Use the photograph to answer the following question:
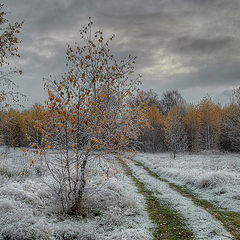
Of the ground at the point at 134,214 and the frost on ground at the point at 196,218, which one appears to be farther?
the frost on ground at the point at 196,218

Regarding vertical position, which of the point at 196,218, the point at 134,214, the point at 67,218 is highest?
the point at 67,218

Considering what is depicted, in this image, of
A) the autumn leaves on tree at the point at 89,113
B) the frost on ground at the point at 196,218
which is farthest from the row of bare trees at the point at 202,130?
the autumn leaves on tree at the point at 89,113

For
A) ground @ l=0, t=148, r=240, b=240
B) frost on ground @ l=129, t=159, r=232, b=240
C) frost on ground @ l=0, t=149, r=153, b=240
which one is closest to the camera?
frost on ground @ l=0, t=149, r=153, b=240

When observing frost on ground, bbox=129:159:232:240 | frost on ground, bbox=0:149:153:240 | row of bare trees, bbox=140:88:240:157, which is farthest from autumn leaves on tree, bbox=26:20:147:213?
row of bare trees, bbox=140:88:240:157

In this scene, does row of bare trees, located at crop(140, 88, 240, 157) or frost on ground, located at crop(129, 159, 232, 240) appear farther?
row of bare trees, located at crop(140, 88, 240, 157)

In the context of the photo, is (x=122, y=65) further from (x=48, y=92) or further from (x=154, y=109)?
(x=154, y=109)

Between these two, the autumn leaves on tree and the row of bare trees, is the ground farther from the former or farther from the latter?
the row of bare trees

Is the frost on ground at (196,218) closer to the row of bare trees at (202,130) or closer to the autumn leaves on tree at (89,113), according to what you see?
the autumn leaves on tree at (89,113)

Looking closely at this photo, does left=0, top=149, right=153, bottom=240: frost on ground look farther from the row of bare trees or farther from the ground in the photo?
the row of bare trees

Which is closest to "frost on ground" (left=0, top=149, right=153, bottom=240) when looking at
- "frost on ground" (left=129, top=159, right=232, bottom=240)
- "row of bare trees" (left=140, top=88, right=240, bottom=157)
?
"frost on ground" (left=129, top=159, right=232, bottom=240)

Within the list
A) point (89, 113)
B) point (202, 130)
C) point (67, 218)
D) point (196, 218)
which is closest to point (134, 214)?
point (196, 218)

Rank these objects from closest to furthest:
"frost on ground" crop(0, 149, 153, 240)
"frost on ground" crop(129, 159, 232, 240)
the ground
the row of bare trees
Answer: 1. "frost on ground" crop(0, 149, 153, 240)
2. the ground
3. "frost on ground" crop(129, 159, 232, 240)
4. the row of bare trees

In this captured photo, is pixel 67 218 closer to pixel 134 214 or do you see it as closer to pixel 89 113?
pixel 134 214

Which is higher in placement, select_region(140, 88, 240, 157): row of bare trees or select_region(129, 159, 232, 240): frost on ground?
select_region(140, 88, 240, 157): row of bare trees
